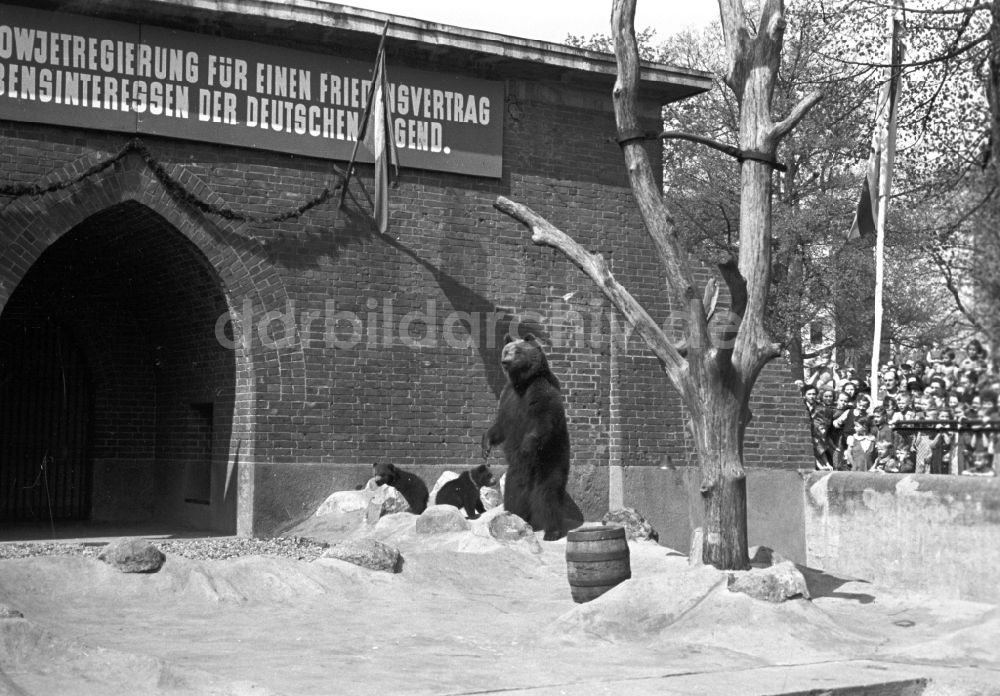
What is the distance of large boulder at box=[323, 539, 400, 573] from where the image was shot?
407 inches

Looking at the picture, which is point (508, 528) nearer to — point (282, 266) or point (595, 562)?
point (595, 562)

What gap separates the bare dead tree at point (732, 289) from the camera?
946 cm

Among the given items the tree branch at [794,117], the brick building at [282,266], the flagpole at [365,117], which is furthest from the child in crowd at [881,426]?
the flagpole at [365,117]

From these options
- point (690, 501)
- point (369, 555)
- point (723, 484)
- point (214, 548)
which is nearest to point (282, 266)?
point (214, 548)

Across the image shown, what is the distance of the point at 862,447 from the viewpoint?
15281 mm

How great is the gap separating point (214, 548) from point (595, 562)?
439 centimetres

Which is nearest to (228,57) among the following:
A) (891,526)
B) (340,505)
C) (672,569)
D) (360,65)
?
(360,65)

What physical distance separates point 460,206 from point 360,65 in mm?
1962

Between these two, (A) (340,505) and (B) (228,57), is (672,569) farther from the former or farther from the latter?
(B) (228,57)

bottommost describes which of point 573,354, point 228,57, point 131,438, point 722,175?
point 131,438

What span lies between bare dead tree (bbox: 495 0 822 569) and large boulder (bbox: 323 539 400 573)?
2.62m

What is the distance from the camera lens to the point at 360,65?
14.3m

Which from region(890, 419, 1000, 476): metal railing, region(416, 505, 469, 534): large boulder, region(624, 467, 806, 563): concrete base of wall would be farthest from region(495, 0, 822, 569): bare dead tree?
region(624, 467, 806, 563): concrete base of wall

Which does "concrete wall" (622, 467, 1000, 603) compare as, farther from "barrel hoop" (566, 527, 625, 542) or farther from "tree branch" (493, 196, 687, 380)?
"barrel hoop" (566, 527, 625, 542)
